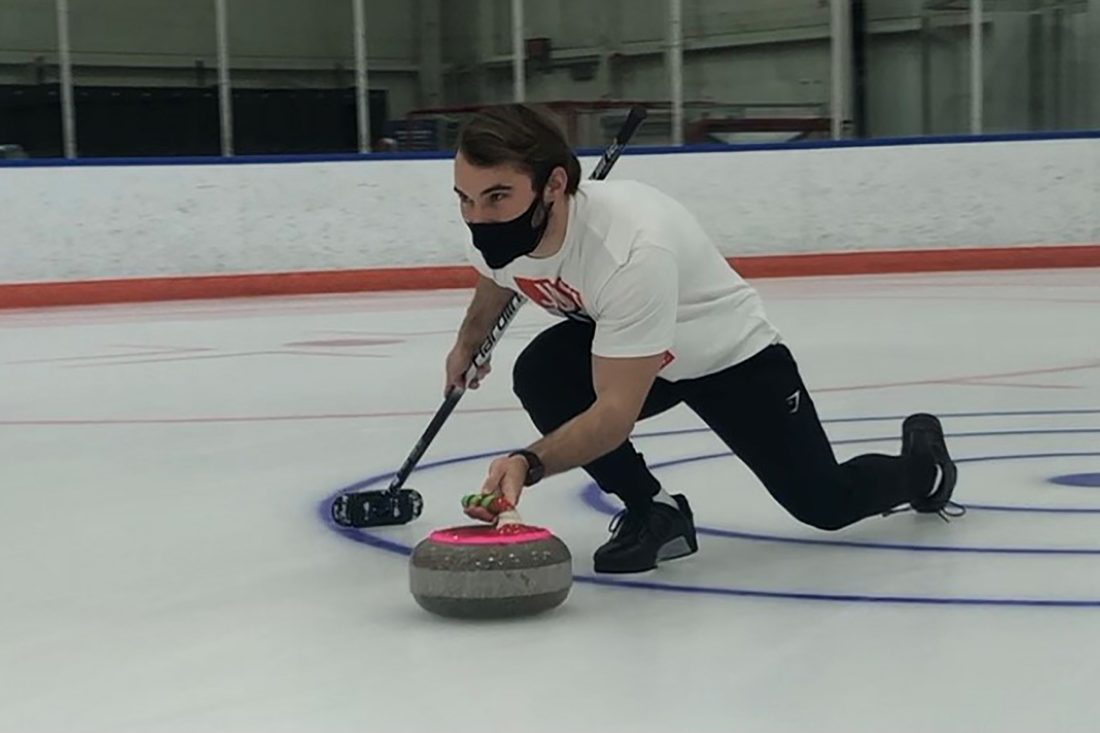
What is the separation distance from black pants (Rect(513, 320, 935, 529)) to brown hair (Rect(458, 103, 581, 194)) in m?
0.36

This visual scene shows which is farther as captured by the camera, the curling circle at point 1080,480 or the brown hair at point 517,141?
the curling circle at point 1080,480

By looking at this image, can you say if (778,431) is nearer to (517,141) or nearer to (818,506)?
(818,506)

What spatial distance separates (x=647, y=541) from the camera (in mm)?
2244

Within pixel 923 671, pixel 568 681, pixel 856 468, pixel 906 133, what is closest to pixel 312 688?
pixel 568 681

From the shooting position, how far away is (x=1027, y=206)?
9148 mm

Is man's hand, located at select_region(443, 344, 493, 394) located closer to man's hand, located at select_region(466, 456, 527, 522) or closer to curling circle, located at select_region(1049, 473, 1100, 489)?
man's hand, located at select_region(466, 456, 527, 522)

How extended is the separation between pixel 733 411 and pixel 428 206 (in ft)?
22.0

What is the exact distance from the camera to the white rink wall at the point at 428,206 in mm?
8320

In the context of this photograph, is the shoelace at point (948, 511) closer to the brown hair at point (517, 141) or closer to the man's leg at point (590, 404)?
the man's leg at point (590, 404)

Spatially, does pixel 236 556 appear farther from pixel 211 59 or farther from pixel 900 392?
pixel 211 59

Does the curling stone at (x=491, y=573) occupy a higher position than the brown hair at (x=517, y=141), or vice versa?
the brown hair at (x=517, y=141)

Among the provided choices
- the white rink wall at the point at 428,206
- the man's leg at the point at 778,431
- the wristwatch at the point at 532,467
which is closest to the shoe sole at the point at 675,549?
the man's leg at the point at 778,431

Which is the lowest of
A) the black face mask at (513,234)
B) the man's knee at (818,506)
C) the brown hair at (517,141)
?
the man's knee at (818,506)

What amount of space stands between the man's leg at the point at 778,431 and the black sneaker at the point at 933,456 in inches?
8.3
